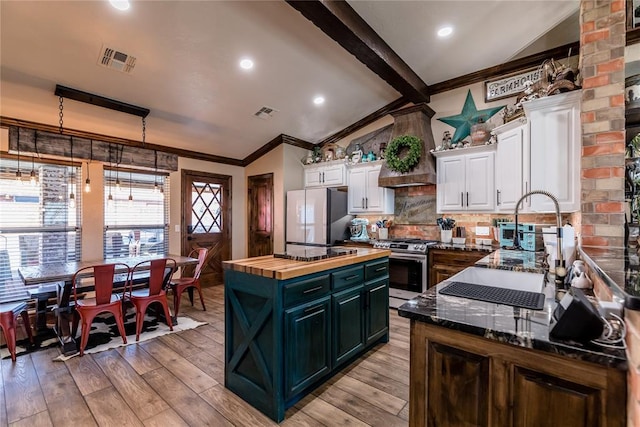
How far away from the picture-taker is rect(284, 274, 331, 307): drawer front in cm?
195

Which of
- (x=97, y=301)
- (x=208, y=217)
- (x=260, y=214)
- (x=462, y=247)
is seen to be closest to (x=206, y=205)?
(x=208, y=217)

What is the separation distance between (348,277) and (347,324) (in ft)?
1.30

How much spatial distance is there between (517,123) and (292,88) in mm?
2785

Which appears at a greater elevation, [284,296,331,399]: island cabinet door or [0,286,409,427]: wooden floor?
[284,296,331,399]: island cabinet door

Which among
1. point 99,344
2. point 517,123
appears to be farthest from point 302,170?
point 99,344

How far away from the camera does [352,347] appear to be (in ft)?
8.28

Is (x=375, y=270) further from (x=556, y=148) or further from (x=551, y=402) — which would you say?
(x=556, y=148)

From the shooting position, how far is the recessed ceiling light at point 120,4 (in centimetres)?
242

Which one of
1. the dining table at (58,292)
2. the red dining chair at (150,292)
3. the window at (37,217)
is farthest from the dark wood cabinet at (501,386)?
the window at (37,217)

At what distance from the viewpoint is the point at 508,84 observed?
3.96m

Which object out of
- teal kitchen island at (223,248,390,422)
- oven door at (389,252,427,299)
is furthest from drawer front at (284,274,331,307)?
oven door at (389,252,427,299)

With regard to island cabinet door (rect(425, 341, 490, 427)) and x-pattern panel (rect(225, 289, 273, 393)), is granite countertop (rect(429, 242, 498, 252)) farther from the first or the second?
island cabinet door (rect(425, 341, 490, 427))

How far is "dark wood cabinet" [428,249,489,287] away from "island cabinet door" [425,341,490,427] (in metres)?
2.79

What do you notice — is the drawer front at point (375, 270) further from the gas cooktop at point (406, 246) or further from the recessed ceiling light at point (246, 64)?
the recessed ceiling light at point (246, 64)
